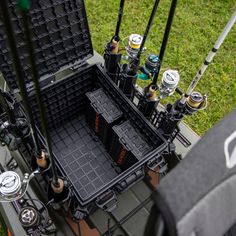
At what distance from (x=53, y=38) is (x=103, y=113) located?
509mm

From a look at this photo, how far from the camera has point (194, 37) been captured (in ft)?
10.8

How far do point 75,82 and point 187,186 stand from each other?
130cm

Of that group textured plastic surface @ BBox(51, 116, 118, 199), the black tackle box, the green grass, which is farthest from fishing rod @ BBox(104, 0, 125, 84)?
the green grass

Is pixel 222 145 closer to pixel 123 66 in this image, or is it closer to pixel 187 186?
pixel 187 186

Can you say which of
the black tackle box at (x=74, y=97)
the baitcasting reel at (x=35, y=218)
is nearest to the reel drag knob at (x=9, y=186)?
the baitcasting reel at (x=35, y=218)

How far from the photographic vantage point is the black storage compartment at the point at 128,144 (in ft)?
5.57

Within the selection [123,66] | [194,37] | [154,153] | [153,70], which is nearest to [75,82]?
[123,66]

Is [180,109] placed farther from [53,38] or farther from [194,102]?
[53,38]

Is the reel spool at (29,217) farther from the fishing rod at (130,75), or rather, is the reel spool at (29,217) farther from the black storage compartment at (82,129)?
the fishing rod at (130,75)

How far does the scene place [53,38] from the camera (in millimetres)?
1768

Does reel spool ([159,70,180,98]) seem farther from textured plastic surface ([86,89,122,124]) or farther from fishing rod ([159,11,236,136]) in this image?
textured plastic surface ([86,89,122,124])

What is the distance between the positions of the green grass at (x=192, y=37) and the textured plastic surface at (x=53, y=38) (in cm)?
115

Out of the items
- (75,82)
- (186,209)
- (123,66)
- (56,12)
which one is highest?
(56,12)

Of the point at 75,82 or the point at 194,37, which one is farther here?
the point at 194,37
